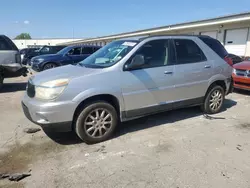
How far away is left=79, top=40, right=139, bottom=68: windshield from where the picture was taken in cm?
411

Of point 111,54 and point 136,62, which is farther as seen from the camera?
point 111,54

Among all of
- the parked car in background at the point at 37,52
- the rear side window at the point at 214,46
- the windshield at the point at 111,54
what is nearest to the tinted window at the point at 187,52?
the rear side window at the point at 214,46

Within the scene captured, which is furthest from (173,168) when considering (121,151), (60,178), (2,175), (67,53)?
(67,53)

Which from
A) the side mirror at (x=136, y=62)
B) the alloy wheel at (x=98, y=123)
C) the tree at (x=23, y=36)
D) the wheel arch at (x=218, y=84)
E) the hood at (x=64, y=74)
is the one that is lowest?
the alloy wheel at (x=98, y=123)

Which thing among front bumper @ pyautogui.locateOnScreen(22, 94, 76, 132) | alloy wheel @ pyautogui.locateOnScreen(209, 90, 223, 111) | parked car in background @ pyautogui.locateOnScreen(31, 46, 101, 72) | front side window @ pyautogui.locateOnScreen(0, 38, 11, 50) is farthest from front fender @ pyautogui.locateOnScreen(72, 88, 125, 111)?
parked car in background @ pyautogui.locateOnScreen(31, 46, 101, 72)

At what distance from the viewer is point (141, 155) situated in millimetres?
3523

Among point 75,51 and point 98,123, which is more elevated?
point 75,51

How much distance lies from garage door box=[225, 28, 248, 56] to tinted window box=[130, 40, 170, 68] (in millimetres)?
14466

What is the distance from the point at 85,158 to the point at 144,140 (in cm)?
115

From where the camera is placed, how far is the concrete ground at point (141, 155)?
113 inches

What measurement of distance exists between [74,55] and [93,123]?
9.15m

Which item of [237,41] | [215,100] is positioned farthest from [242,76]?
[237,41]

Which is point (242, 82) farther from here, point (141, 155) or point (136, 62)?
point (141, 155)

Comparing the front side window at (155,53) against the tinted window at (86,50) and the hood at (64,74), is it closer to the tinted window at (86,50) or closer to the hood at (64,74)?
the hood at (64,74)
